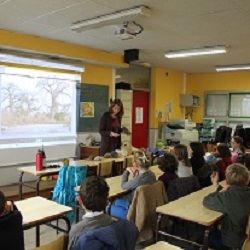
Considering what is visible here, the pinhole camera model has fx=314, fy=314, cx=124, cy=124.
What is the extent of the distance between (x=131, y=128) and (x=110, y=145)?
10.2 feet

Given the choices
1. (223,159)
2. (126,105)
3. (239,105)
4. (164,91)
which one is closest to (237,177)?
(223,159)

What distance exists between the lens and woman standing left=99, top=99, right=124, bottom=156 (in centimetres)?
496

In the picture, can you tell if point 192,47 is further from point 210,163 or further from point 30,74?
point 30,74

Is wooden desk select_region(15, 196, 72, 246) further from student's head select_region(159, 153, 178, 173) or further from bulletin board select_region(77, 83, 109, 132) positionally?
bulletin board select_region(77, 83, 109, 132)

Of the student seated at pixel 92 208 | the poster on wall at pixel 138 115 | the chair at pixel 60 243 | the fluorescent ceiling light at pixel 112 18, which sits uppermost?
the fluorescent ceiling light at pixel 112 18

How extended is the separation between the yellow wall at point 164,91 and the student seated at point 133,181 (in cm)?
536

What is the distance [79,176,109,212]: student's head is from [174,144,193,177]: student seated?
1857 millimetres

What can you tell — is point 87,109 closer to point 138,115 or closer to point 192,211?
point 138,115

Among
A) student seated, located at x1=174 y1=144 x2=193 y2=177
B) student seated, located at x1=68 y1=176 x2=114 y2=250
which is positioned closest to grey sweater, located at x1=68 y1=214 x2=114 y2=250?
student seated, located at x1=68 y1=176 x2=114 y2=250

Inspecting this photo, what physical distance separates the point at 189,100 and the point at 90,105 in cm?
374

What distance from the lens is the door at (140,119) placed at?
8320 millimetres

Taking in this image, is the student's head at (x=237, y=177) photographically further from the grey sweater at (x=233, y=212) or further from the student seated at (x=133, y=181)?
the student seated at (x=133, y=181)

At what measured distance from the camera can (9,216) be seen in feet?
5.61

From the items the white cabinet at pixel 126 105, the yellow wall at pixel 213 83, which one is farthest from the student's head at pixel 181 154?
the yellow wall at pixel 213 83
